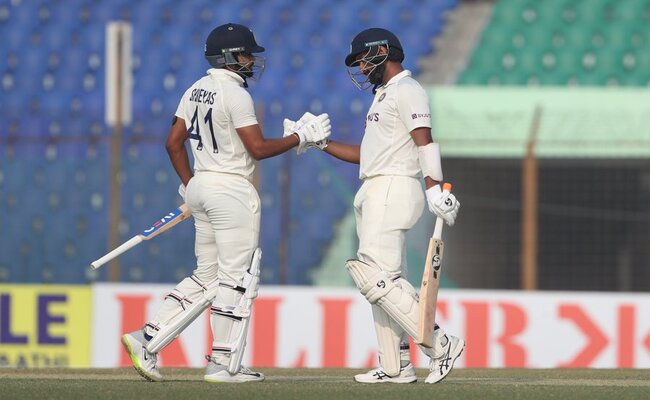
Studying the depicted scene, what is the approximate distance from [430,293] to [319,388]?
1.96 ft

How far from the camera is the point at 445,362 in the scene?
5.43m

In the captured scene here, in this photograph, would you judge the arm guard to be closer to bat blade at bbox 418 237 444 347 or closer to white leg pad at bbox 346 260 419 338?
bat blade at bbox 418 237 444 347

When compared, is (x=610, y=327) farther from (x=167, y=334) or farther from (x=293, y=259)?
(x=167, y=334)

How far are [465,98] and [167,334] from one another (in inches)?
253

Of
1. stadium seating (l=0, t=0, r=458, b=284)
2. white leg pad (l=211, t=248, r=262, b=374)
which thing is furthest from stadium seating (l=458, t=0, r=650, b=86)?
white leg pad (l=211, t=248, r=262, b=374)

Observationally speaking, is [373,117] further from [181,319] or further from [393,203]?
[181,319]

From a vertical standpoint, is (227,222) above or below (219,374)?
above

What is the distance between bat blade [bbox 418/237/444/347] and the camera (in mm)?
5340

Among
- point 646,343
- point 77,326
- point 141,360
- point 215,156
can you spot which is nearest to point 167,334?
point 141,360

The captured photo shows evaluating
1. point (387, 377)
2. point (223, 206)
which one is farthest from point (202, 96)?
point (387, 377)

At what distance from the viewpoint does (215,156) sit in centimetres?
551

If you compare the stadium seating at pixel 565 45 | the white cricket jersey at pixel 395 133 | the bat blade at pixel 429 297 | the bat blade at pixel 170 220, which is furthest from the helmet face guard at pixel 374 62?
the stadium seating at pixel 565 45

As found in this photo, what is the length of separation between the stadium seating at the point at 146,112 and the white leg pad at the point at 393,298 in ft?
13.6

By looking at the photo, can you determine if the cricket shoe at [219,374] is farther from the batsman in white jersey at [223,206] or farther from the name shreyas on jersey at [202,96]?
the name shreyas on jersey at [202,96]
